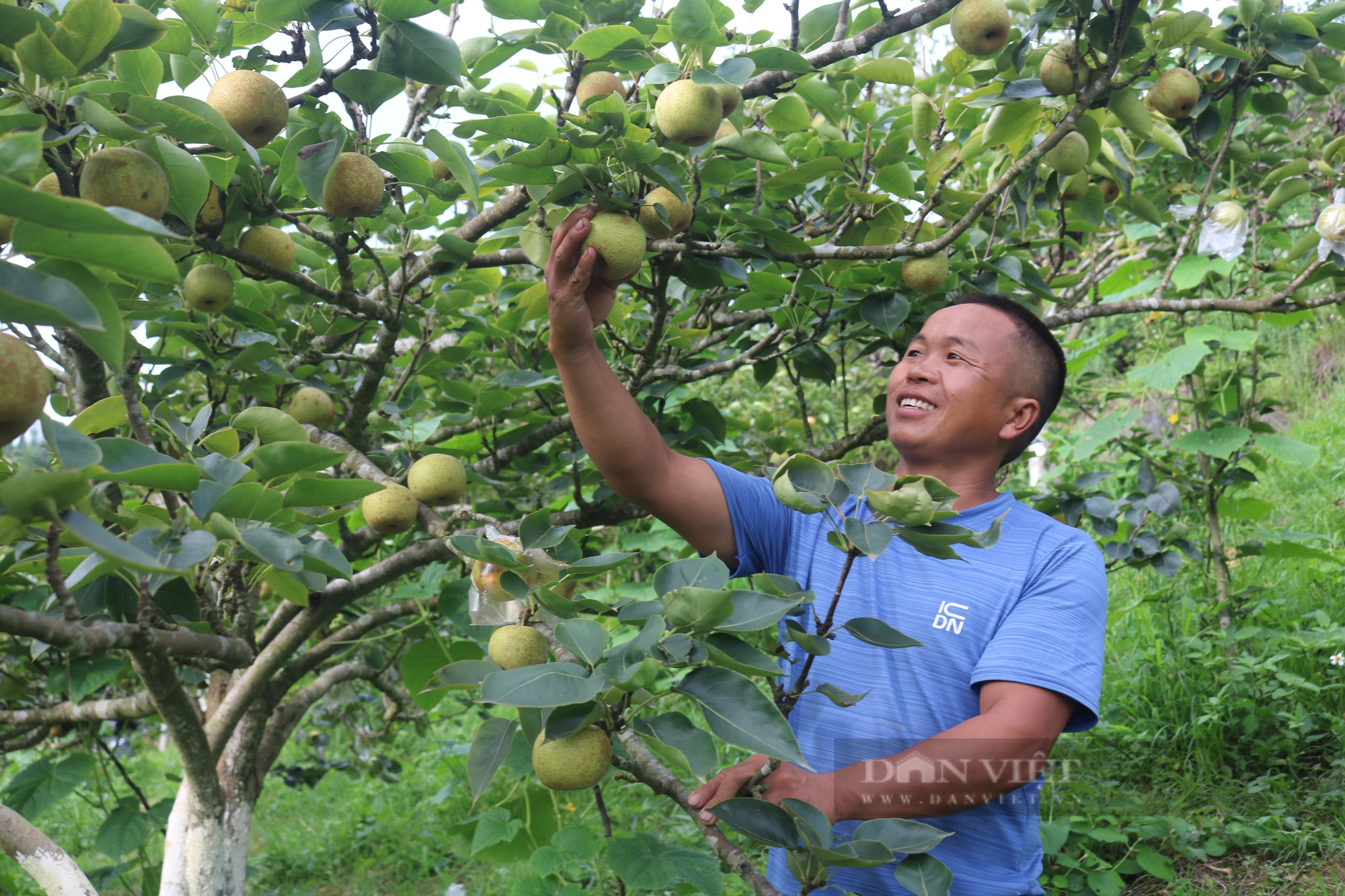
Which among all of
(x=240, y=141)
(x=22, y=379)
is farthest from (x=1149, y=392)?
(x=22, y=379)

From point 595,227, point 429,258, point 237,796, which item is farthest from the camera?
point 237,796

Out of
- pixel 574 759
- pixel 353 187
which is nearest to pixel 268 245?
pixel 353 187

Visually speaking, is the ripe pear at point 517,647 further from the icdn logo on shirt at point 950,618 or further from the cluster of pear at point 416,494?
the icdn logo on shirt at point 950,618

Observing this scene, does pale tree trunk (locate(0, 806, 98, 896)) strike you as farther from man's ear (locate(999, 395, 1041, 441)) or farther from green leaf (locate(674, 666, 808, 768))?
man's ear (locate(999, 395, 1041, 441))

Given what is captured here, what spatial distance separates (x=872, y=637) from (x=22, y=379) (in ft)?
3.05

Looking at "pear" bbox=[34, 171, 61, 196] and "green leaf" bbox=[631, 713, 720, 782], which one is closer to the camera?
"green leaf" bbox=[631, 713, 720, 782]

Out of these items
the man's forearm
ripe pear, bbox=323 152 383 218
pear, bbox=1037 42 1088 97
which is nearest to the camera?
the man's forearm

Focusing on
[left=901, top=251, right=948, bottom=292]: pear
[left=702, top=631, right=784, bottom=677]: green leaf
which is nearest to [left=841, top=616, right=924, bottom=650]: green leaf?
[left=702, top=631, right=784, bottom=677]: green leaf

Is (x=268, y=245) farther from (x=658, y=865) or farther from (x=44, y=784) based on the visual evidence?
(x=44, y=784)

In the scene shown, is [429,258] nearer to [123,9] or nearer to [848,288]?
[123,9]

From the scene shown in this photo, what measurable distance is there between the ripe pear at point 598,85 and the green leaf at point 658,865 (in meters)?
1.32

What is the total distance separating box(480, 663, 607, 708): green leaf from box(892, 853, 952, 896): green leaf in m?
0.44

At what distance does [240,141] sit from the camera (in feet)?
3.81

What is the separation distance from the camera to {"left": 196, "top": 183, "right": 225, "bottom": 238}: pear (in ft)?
4.61
